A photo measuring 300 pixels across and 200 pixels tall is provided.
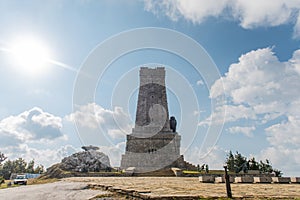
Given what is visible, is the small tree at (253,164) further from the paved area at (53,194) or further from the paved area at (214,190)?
the paved area at (53,194)

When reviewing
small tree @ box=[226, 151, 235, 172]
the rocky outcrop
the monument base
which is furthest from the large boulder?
small tree @ box=[226, 151, 235, 172]

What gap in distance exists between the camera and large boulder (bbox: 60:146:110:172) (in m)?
33.9

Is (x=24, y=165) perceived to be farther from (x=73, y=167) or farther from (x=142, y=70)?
(x=142, y=70)

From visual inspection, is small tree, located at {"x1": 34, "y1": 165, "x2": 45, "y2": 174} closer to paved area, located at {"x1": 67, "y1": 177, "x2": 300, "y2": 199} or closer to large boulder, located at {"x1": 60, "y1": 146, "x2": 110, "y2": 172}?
large boulder, located at {"x1": 60, "y1": 146, "x2": 110, "y2": 172}

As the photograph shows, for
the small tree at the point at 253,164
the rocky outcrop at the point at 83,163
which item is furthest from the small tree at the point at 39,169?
the small tree at the point at 253,164

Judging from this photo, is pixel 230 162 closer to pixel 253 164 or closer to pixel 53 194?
pixel 253 164

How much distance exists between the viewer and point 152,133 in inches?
1496

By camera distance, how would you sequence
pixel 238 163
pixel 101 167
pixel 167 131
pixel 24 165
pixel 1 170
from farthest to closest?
pixel 24 165, pixel 1 170, pixel 167 131, pixel 101 167, pixel 238 163

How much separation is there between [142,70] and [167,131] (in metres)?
12.9

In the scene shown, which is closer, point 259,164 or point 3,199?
point 3,199

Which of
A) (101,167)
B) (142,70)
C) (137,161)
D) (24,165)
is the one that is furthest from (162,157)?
(24,165)

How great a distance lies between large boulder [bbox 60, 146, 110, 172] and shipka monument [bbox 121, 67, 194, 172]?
360cm

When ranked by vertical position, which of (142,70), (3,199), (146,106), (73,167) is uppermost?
(142,70)

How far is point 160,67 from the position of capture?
4556 cm
